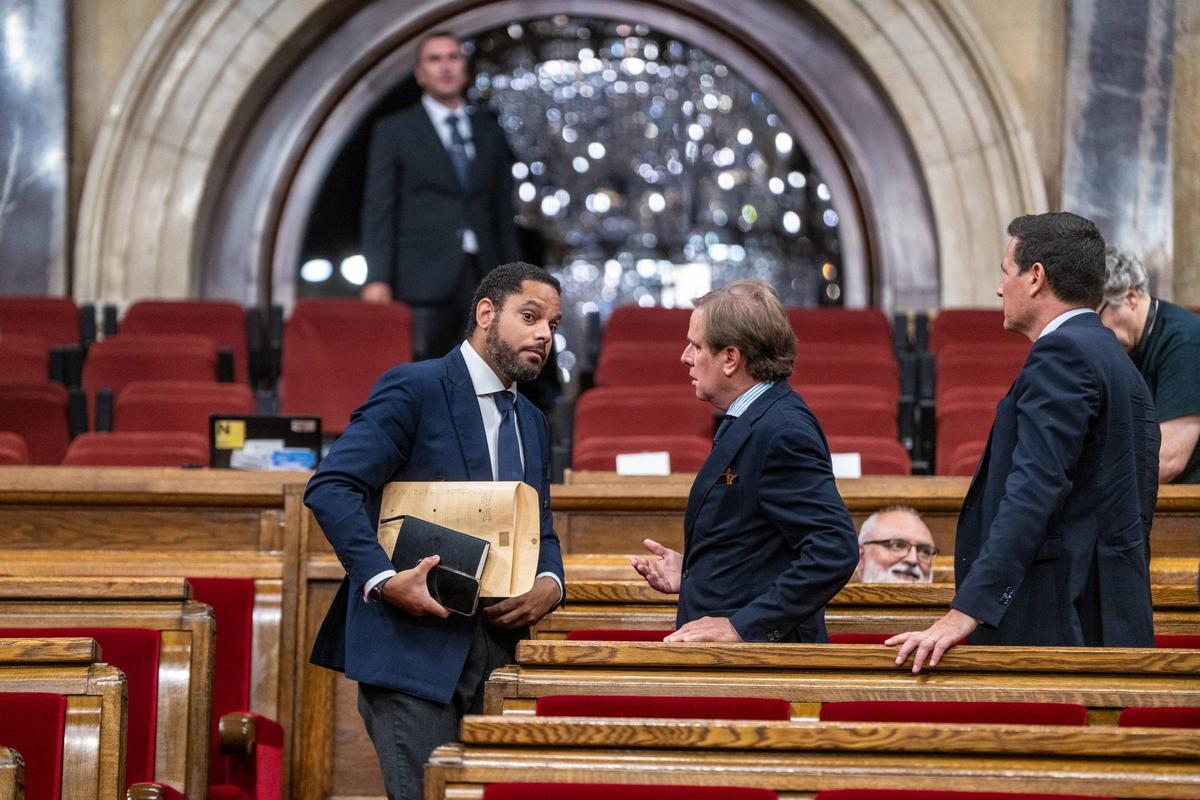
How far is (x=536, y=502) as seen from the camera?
1.90 m

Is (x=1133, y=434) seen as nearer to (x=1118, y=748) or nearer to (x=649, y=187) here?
(x=1118, y=748)

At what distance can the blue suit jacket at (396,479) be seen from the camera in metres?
1.84

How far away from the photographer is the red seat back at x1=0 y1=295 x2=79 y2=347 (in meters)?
4.71

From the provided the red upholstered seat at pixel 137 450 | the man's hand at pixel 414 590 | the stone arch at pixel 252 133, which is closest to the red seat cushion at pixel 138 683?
the man's hand at pixel 414 590

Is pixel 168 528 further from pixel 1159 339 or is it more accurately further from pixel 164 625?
pixel 1159 339

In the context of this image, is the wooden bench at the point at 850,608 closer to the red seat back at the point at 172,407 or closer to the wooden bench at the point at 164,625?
the wooden bench at the point at 164,625

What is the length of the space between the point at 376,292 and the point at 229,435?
145 cm

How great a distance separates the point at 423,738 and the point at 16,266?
160 inches

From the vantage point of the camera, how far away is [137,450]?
3.46 meters

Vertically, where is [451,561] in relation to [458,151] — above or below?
below

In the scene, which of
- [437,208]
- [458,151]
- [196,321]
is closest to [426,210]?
[437,208]

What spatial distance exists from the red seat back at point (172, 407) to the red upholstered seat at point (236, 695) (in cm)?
144

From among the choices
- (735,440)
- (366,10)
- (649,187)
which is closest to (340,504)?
(735,440)

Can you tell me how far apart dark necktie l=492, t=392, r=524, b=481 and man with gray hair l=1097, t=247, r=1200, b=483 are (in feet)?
3.84
